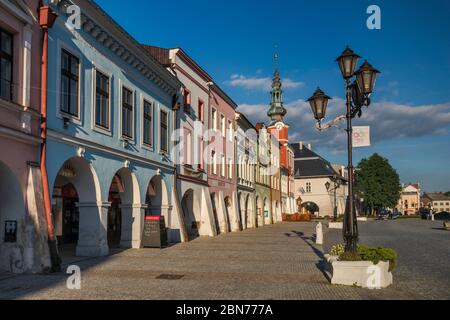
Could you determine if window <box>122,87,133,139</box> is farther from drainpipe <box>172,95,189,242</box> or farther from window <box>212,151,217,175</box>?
window <box>212,151,217,175</box>

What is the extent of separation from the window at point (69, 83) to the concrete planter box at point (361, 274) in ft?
29.2

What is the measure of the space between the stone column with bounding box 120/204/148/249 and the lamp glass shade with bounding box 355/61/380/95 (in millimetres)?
11025

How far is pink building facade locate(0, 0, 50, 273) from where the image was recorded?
440 inches

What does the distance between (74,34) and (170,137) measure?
362 inches

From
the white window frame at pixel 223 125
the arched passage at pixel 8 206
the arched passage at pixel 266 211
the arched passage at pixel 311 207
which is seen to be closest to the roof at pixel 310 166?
the arched passage at pixel 311 207

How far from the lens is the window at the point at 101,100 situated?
1590cm

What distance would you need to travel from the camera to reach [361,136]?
10883 mm

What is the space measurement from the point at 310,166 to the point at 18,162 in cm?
7659

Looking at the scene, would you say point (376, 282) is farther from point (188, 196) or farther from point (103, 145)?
point (188, 196)

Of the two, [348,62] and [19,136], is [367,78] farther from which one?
[19,136]

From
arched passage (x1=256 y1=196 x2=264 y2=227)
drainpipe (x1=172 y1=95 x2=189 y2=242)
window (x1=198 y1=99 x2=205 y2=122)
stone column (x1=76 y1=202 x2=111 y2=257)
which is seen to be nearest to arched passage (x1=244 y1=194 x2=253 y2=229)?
arched passage (x1=256 y1=196 x2=264 y2=227)

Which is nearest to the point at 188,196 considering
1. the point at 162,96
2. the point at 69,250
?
the point at 162,96

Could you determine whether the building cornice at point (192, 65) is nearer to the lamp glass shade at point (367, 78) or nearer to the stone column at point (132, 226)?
the stone column at point (132, 226)

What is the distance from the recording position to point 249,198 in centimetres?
4162
